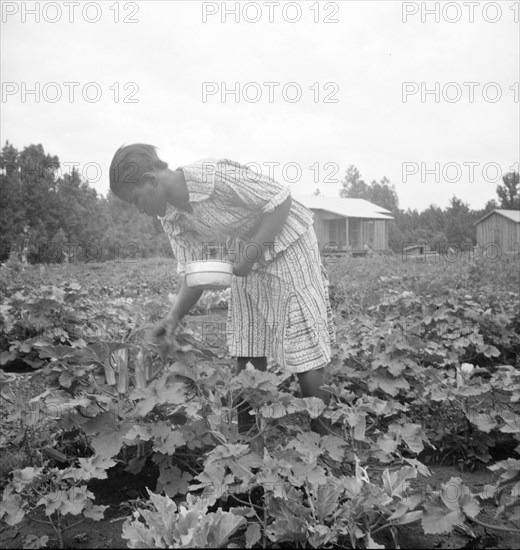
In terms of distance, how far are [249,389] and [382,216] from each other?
25.8 metres

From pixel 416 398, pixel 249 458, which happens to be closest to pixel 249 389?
pixel 249 458

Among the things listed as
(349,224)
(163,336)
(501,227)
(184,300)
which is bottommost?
(163,336)

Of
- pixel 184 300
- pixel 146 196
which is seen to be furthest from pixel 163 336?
pixel 146 196

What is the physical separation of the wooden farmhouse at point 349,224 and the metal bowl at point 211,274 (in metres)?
23.6

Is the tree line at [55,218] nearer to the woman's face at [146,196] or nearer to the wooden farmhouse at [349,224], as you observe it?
the wooden farmhouse at [349,224]

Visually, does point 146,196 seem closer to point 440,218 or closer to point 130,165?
point 130,165

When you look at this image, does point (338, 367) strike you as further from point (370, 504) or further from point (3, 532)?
point (3, 532)

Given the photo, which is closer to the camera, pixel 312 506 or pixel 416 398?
pixel 312 506

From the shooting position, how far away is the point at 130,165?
1850mm

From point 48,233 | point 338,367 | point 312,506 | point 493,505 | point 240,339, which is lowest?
point 493,505

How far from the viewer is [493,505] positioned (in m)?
1.84

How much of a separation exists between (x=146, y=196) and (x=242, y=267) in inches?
17.0

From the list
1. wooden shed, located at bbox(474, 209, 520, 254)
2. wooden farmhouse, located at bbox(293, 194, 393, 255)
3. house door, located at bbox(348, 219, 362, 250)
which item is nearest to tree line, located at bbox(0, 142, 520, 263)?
wooden shed, located at bbox(474, 209, 520, 254)

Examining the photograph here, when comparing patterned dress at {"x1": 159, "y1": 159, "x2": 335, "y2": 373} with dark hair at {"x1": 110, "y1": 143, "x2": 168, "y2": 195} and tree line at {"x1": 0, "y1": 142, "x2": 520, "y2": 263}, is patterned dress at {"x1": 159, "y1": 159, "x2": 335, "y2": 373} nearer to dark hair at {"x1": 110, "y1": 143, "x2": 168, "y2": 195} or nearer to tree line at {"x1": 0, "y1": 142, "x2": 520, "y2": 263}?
dark hair at {"x1": 110, "y1": 143, "x2": 168, "y2": 195}
